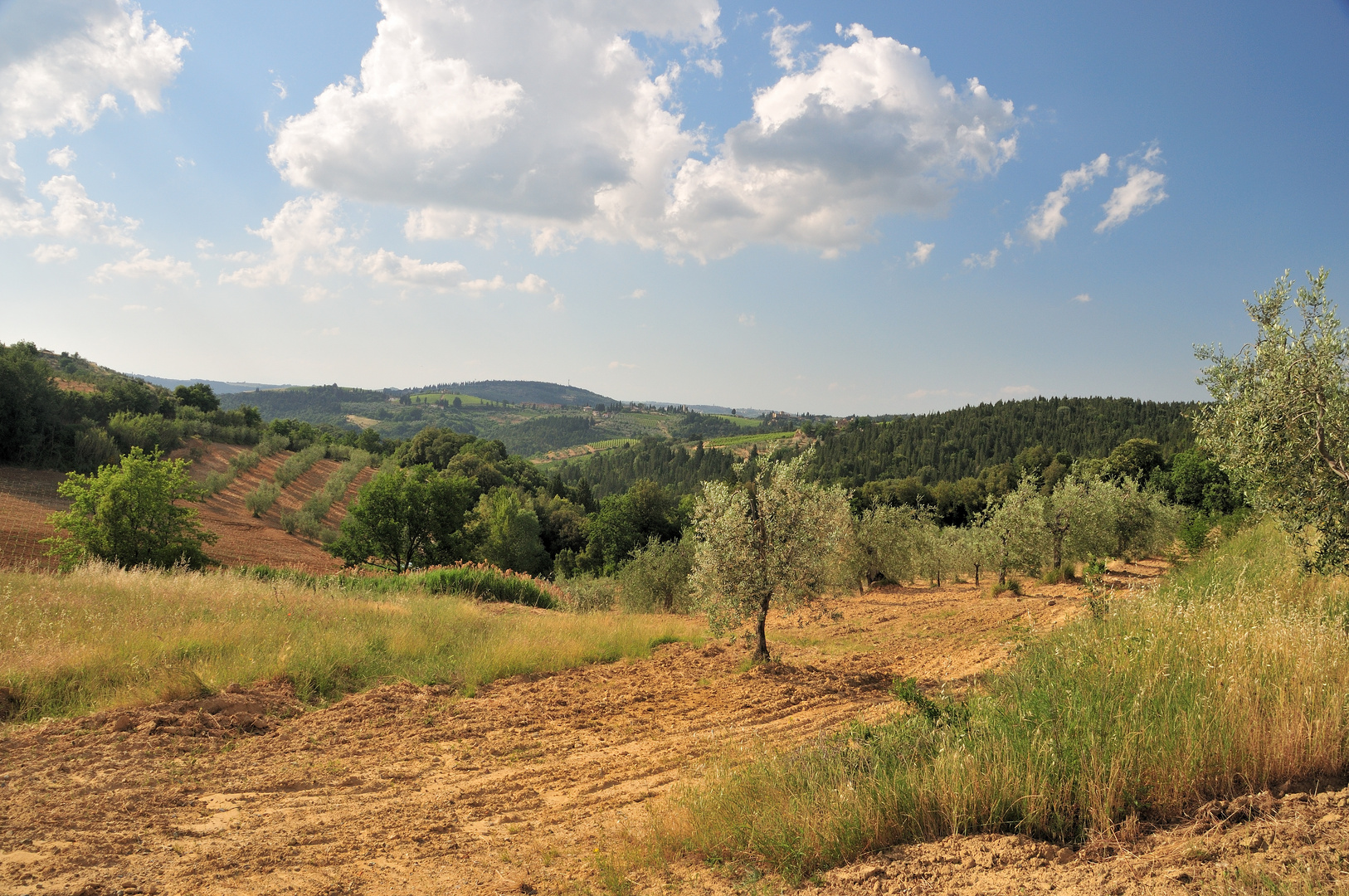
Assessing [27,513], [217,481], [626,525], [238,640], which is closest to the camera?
[238,640]

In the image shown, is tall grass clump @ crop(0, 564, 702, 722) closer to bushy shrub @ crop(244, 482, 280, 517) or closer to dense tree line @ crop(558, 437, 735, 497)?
bushy shrub @ crop(244, 482, 280, 517)

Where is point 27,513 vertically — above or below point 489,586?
above

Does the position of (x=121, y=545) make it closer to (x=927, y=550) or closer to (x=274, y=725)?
(x=274, y=725)

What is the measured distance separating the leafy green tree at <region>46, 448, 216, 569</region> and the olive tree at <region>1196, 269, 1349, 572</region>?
84.6 feet

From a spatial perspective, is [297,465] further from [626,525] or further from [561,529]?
[626,525]

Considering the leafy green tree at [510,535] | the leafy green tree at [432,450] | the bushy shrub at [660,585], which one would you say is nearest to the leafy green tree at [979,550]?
the bushy shrub at [660,585]

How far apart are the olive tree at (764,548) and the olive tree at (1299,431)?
6606mm

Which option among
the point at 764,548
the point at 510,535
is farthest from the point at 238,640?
the point at 510,535

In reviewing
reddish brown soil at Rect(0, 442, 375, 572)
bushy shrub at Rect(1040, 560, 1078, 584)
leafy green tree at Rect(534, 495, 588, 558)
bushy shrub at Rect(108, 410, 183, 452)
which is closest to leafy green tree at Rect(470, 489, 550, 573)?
leafy green tree at Rect(534, 495, 588, 558)

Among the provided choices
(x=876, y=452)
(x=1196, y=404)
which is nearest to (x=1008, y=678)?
(x=1196, y=404)

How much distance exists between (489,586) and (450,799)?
15190 mm

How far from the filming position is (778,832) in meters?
4.73

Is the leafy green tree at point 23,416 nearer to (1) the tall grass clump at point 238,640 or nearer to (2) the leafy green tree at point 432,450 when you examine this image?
(1) the tall grass clump at point 238,640

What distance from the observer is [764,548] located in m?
13.0
